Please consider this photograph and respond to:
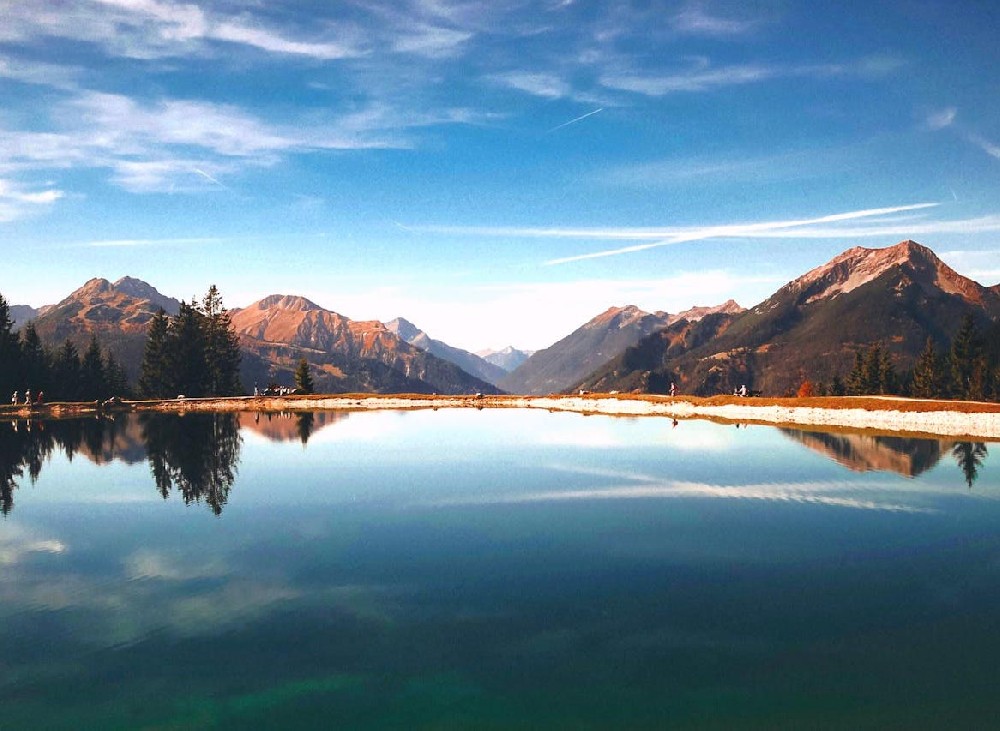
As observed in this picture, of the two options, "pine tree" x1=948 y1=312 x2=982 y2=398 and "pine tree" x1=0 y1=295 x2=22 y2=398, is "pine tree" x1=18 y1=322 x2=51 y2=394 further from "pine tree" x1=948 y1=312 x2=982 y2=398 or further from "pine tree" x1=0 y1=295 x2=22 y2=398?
"pine tree" x1=948 y1=312 x2=982 y2=398

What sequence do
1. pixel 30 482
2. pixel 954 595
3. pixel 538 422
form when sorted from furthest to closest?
pixel 538 422
pixel 30 482
pixel 954 595

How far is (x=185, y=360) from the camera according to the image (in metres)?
137

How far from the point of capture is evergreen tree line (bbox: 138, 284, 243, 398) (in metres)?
136

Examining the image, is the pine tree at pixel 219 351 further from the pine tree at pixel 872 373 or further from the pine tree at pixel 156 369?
the pine tree at pixel 872 373

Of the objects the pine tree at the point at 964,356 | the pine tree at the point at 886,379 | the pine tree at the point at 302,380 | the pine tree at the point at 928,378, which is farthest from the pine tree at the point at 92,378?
the pine tree at the point at 964,356

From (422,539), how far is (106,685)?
41.0 ft

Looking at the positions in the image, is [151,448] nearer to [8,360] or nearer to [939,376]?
[8,360]

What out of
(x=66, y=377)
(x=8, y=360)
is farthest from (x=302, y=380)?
(x=8, y=360)

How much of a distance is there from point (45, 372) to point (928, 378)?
188 meters

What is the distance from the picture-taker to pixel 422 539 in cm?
2556

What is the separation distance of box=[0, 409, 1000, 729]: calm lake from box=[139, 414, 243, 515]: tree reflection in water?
1.67ft

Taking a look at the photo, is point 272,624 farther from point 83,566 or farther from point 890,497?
point 890,497

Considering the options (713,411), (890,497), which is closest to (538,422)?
(713,411)

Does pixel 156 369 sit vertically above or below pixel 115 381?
above
